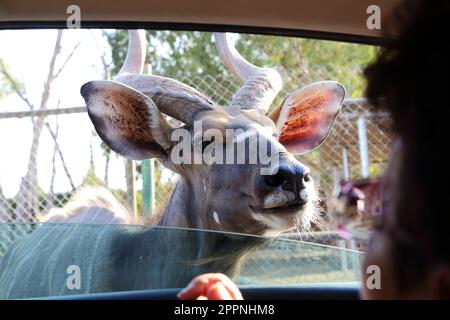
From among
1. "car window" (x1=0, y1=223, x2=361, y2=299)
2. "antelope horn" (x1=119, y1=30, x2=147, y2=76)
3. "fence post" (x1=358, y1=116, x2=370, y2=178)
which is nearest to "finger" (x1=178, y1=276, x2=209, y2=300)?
"car window" (x1=0, y1=223, x2=361, y2=299)

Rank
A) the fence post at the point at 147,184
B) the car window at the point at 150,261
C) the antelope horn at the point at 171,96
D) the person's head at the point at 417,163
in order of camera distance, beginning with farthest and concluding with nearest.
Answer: the fence post at the point at 147,184 → the antelope horn at the point at 171,96 → the car window at the point at 150,261 → the person's head at the point at 417,163

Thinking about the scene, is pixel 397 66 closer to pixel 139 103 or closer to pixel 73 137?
pixel 139 103

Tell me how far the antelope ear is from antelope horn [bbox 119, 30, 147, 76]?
1.43ft

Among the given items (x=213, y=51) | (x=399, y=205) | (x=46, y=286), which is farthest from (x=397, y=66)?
(x=213, y=51)

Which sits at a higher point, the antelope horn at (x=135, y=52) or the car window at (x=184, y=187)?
the antelope horn at (x=135, y=52)

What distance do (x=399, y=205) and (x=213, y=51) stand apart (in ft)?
26.4

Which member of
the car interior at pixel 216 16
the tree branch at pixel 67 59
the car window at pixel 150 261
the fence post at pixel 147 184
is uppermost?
the tree branch at pixel 67 59

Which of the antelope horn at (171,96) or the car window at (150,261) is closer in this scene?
the car window at (150,261)

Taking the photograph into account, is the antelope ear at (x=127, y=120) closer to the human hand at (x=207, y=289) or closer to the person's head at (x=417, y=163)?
the human hand at (x=207, y=289)

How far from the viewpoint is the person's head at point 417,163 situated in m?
0.61

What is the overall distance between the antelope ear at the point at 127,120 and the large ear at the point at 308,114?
0.69m

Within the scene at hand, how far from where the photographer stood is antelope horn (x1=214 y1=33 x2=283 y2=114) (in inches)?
145

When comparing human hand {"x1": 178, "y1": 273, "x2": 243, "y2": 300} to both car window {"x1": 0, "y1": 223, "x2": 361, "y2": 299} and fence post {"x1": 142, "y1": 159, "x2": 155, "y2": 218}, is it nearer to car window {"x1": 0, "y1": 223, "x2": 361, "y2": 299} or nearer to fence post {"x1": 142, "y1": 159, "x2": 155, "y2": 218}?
car window {"x1": 0, "y1": 223, "x2": 361, "y2": 299}

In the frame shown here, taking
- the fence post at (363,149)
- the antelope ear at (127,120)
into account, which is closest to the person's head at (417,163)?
the antelope ear at (127,120)
